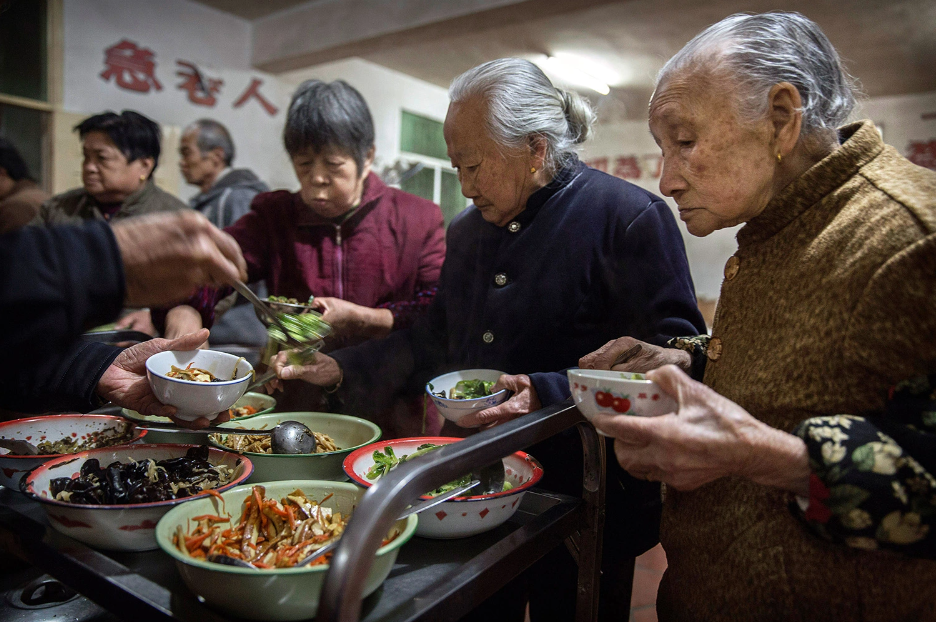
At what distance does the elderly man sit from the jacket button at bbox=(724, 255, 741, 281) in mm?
2246

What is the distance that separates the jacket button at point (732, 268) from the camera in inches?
44.8

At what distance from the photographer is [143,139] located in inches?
85.4

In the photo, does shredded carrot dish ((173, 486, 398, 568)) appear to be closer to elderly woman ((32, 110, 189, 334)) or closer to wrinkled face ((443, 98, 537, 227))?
wrinkled face ((443, 98, 537, 227))

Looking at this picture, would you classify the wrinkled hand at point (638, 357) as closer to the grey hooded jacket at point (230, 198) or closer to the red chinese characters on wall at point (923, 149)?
the red chinese characters on wall at point (923, 149)

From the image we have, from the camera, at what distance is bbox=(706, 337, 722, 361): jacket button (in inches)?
44.8

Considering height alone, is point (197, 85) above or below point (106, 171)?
above

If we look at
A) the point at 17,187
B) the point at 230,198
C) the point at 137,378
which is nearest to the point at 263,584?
the point at 137,378

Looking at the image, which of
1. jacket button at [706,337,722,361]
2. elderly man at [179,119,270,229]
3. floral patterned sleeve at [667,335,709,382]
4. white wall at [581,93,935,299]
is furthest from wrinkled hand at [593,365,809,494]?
elderly man at [179,119,270,229]

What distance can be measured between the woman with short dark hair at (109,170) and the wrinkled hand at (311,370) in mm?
790

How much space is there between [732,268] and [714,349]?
16cm

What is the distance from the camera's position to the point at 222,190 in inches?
114

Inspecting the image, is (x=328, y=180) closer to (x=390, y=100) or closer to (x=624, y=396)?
(x=390, y=100)

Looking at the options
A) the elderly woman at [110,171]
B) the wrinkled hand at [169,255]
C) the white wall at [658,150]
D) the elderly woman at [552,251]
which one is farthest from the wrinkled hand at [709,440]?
the elderly woman at [110,171]

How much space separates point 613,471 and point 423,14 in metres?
3.44
